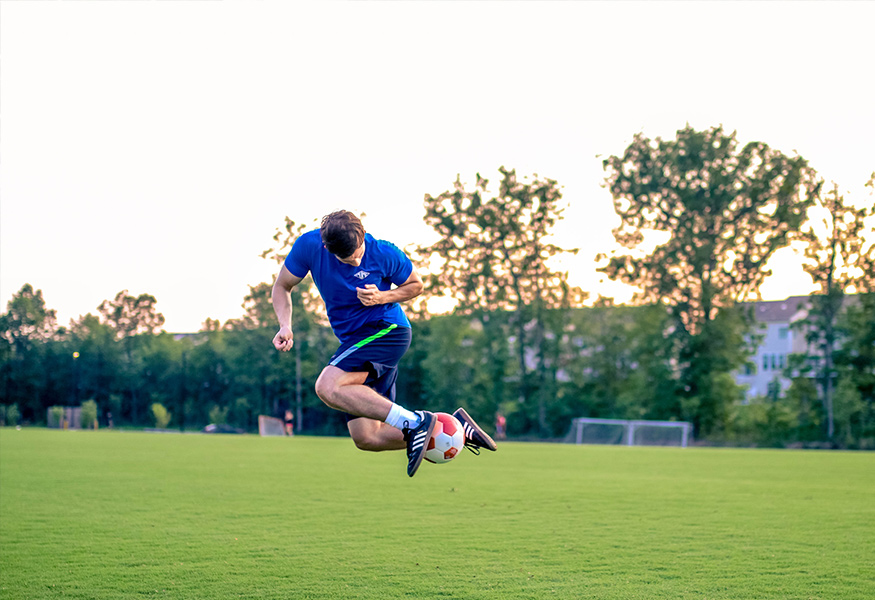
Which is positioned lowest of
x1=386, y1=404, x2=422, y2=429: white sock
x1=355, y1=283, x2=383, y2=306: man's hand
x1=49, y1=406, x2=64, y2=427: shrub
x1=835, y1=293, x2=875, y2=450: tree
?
x1=49, y1=406, x2=64, y2=427: shrub

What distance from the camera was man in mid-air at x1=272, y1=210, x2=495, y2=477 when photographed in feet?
19.9

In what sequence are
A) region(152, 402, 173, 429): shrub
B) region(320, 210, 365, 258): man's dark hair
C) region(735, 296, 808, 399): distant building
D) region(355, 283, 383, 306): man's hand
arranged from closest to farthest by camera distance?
region(320, 210, 365, 258): man's dark hair
region(355, 283, 383, 306): man's hand
region(152, 402, 173, 429): shrub
region(735, 296, 808, 399): distant building

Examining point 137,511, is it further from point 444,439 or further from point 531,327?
point 531,327

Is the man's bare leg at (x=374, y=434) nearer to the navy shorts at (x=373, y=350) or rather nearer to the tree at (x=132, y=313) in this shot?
the navy shorts at (x=373, y=350)

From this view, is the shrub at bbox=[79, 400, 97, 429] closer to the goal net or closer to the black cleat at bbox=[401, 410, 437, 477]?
the goal net

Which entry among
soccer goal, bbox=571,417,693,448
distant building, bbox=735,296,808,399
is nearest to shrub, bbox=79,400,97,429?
soccer goal, bbox=571,417,693,448

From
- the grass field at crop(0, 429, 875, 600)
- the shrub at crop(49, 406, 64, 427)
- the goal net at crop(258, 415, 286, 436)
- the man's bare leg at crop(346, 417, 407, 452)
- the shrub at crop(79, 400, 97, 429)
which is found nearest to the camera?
the man's bare leg at crop(346, 417, 407, 452)

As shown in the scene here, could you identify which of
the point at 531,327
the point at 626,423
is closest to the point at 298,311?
the point at 531,327

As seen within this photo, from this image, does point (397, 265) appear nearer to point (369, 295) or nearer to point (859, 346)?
point (369, 295)

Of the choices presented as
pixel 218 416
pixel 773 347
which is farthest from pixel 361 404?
pixel 773 347

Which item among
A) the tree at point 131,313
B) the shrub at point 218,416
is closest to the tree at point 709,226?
the shrub at point 218,416

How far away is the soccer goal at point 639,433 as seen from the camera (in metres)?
46.2

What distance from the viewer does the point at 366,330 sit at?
20.6 feet

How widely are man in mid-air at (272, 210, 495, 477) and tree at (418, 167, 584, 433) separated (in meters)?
51.5
